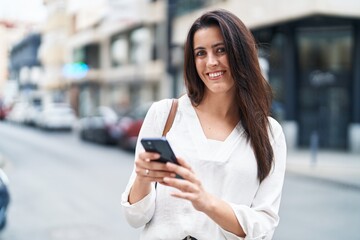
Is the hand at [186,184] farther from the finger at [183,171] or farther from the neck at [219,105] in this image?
the neck at [219,105]

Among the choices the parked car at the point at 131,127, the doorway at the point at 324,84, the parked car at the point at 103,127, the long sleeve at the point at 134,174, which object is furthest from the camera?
the parked car at the point at 103,127

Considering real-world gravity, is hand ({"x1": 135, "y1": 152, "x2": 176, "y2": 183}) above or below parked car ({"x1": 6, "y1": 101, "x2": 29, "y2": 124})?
above

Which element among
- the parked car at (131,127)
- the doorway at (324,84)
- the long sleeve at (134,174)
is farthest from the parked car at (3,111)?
the long sleeve at (134,174)

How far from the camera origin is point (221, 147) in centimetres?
181

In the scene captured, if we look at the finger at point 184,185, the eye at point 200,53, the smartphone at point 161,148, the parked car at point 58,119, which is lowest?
the parked car at point 58,119

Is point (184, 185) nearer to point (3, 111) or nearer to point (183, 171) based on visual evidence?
point (183, 171)

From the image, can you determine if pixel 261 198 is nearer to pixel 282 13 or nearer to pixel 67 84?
pixel 282 13

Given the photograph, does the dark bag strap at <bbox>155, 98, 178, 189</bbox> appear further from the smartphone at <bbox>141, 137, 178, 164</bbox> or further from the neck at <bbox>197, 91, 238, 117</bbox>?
the smartphone at <bbox>141, 137, 178, 164</bbox>

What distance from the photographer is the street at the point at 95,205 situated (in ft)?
21.0

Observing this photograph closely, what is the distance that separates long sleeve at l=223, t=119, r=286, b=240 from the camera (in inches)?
67.7

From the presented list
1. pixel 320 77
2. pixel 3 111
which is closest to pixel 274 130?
pixel 320 77

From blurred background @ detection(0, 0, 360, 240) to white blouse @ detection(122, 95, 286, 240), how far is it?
1.99 ft

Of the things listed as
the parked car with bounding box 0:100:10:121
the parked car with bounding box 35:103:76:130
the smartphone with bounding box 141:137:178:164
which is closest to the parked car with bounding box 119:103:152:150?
the parked car with bounding box 35:103:76:130

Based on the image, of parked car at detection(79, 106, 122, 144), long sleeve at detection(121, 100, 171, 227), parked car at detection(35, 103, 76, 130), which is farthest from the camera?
parked car at detection(35, 103, 76, 130)
